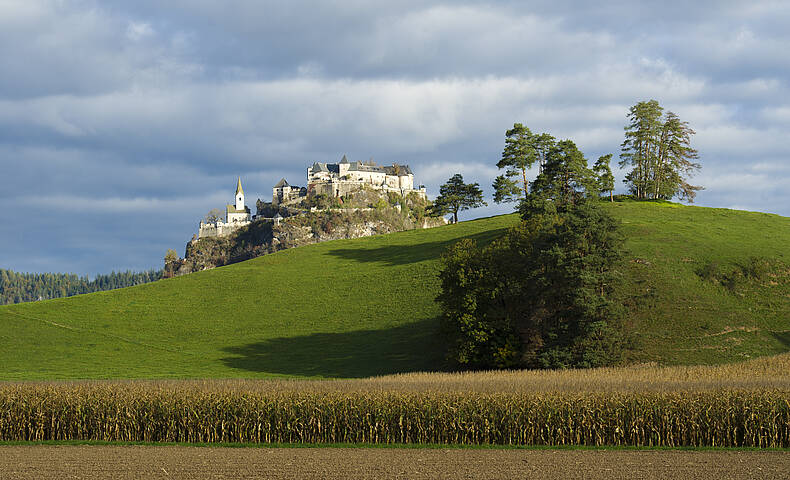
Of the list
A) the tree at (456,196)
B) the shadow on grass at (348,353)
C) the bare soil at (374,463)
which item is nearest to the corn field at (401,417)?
the bare soil at (374,463)

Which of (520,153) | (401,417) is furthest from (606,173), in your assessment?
(401,417)

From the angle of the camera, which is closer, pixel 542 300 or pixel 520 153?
pixel 542 300

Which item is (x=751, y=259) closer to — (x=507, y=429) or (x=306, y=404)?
(x=507, y=429)

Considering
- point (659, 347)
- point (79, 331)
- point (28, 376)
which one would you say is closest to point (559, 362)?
point (659, 347)

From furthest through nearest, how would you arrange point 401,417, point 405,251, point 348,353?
point 405,251 → point 348,353 → point 401,417

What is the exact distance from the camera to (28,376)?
59.9m

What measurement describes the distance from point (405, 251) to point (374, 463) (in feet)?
292

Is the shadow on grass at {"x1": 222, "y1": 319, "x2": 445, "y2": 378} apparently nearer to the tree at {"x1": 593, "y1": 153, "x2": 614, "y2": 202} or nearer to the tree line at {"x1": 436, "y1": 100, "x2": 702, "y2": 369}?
the tree line at {"x1": 436, "y1": 100, "x2": 702, "y2": 369}

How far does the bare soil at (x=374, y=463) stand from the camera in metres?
24.1

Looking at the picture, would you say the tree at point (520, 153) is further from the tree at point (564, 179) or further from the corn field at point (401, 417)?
the corn field at point (401, 417)

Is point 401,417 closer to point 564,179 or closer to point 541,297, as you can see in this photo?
point 541,297

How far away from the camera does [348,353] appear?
7231 cm

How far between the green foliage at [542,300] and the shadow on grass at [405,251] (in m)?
37.7

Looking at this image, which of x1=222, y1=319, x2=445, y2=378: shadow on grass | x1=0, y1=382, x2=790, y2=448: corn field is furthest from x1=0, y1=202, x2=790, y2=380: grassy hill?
x1=0, y1=382, x2=790, y2=448: corn field
